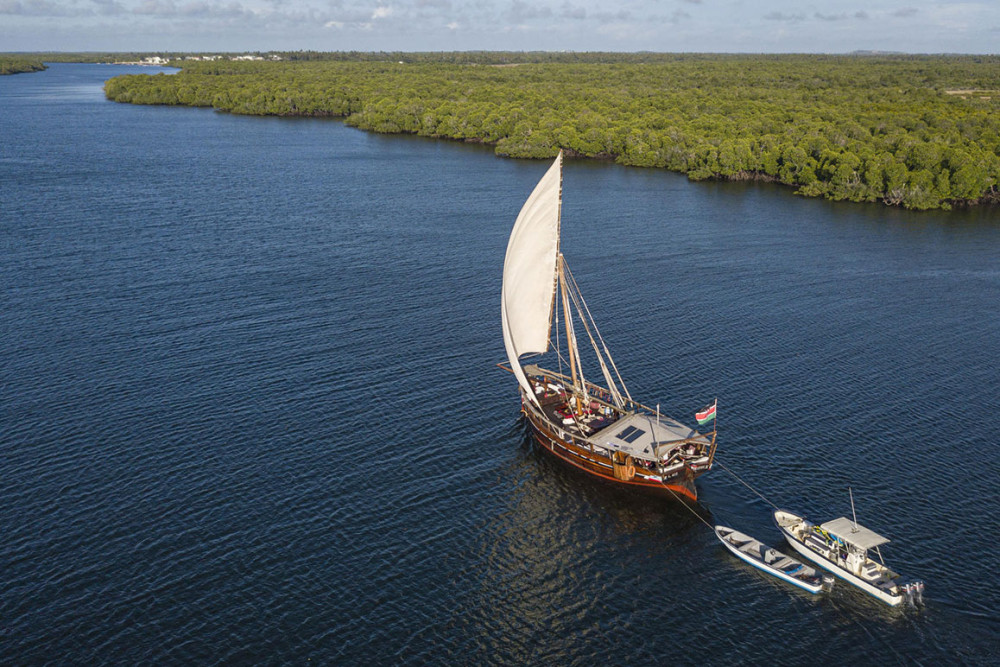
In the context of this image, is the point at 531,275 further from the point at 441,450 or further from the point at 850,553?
the point at 850,553

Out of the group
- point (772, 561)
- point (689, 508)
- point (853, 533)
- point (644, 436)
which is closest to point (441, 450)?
point (644, 436)

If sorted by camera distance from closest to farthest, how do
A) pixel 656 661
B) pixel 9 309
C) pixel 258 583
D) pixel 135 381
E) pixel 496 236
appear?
pixel 656 661 → pixel 258 583 → pixel 135 381 → pixel 9 309 → pixel 496 236

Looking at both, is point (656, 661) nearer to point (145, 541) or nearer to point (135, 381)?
point (145, 541)

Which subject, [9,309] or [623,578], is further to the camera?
[9,309]

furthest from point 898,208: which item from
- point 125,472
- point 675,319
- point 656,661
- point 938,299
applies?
point 125,472

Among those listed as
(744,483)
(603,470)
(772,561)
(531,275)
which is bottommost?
(772,561)

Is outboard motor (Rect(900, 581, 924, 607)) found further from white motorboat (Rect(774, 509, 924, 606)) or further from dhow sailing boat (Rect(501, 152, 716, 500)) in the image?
dhow sailing boat (Rect(501, 152, 716, 500))

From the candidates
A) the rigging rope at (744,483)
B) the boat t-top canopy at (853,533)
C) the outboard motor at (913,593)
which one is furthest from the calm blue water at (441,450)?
the boat t-top canopy at (853,533)
